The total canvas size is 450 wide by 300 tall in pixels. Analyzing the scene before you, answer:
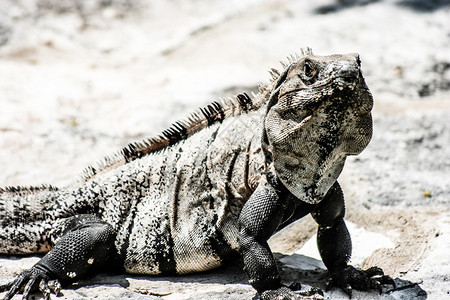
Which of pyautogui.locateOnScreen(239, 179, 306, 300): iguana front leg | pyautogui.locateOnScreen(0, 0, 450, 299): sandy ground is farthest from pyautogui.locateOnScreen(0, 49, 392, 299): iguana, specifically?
pyautogui.locateOnScreen(0, 0, 450, 299): sandy ground

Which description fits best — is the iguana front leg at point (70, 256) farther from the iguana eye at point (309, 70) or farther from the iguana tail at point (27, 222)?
the iguana eye at point (309, 70)

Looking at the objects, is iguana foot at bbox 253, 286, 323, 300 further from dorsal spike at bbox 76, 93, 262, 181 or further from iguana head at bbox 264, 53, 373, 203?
dorsal spike at bbox 76, 93, 262, 181

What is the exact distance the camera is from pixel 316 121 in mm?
4586

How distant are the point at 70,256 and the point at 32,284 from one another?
40 cm

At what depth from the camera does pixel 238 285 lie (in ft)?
17.0

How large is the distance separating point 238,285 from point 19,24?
9.56 meters

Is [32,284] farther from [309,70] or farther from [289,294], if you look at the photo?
[309,70]

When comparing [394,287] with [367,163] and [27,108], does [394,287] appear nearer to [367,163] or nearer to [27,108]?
[367,163]

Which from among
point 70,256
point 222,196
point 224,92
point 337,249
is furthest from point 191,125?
point 224,92

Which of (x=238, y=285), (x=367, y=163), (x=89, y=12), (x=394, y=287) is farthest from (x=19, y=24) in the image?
(x=394, y=287)

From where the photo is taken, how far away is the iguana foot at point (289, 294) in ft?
15.3

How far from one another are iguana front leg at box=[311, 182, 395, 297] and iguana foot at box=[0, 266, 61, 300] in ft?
7.80

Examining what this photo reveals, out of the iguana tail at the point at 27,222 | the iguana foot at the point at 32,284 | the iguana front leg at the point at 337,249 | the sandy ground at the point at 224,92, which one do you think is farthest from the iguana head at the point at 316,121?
the iguana tail at the point at 27,222

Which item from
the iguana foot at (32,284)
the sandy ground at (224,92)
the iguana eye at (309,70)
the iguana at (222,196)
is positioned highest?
the iguana eye at (309,70)
